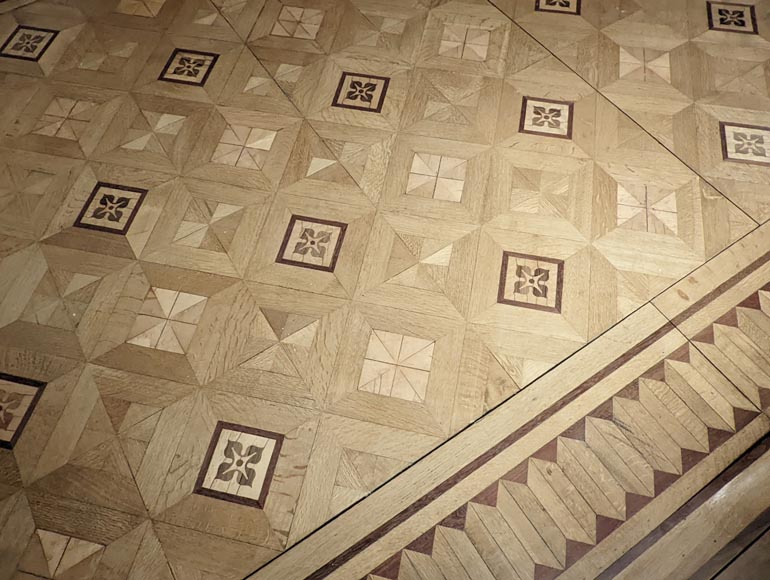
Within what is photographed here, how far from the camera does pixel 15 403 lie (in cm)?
134

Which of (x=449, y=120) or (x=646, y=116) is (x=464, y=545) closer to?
(x=449, y=120)

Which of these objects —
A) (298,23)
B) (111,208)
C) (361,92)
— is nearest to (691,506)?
(361,92)

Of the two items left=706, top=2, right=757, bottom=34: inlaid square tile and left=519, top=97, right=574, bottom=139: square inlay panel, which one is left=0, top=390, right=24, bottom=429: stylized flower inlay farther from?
left=706, top=2, right=757, bottom=34: inlaid square tile

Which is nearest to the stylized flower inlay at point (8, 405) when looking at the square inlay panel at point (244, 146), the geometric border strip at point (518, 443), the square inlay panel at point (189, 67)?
the geometric border strip at point (518, 443)

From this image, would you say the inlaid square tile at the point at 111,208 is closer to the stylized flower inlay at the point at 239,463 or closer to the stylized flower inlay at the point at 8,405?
the stylized flower inlay at the point at 8,405

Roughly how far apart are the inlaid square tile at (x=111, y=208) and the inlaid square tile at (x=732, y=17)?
5.45 feet

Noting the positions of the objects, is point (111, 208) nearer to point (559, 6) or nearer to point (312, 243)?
point (312, 243)

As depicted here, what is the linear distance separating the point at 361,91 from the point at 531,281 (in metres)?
0.73

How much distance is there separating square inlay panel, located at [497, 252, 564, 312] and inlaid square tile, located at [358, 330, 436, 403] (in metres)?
0.22

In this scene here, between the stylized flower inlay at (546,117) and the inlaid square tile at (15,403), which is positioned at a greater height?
the stylized flower inlay at (546,117)

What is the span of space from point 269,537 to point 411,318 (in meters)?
0.52

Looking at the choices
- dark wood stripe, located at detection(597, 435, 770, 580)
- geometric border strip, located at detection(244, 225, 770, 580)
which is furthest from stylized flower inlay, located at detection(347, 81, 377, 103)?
dark wood stripe, located at detection(597, 435, 770, 580)

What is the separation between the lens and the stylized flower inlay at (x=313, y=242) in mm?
1526

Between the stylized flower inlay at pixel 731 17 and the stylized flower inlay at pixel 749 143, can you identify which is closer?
the stylized flower inlay at pixel 749 143
